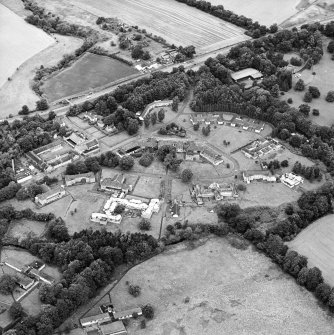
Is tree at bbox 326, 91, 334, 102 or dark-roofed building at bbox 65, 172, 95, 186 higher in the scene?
tree at bbox 326, 91, 334, 102

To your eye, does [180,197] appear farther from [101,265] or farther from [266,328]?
[266,328]

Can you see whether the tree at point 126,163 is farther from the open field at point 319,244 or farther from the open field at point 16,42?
the open field at point 16,42

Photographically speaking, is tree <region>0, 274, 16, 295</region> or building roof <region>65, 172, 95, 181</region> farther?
building roof <region>65, 172, 95, 181</region>

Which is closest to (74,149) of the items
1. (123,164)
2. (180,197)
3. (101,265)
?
(123,164)

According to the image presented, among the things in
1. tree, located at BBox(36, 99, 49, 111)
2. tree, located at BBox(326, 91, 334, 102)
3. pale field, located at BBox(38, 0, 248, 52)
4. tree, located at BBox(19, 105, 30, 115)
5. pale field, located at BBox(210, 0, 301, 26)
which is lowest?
tree, located at BBox(19, 105, 30, 115)

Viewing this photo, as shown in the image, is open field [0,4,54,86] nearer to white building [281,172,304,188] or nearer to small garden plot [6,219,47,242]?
small garden plot [6,219,47,242]

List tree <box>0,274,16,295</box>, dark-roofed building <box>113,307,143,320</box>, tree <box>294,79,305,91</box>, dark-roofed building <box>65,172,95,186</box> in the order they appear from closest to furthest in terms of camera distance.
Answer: dark-roofed building <box>113,307,143,320</box> → tree <box>0,274,16,295</box> → dark-roofed building <box>65,172,95,186</box> → tree <box>294,79,305,91</box>

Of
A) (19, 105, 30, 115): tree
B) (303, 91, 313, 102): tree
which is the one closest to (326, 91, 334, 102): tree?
(303, 91, 313, 102): tree
